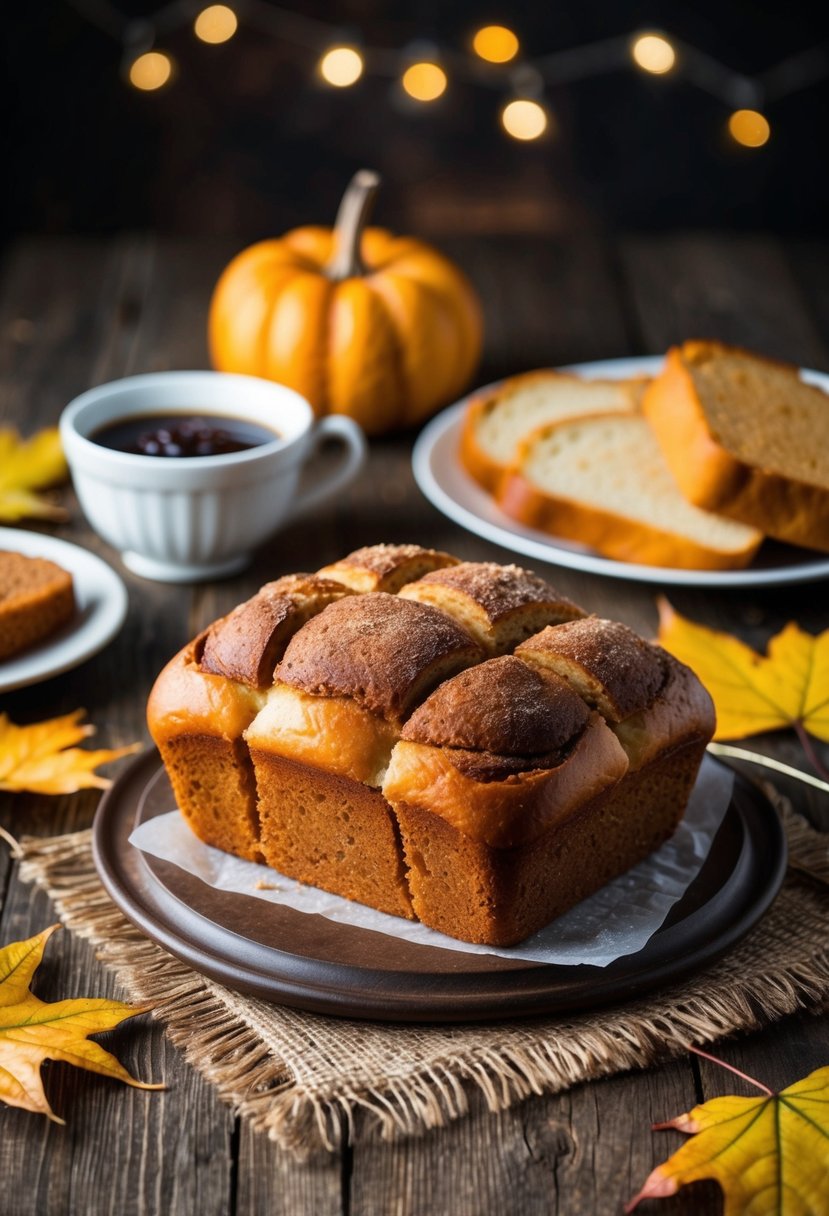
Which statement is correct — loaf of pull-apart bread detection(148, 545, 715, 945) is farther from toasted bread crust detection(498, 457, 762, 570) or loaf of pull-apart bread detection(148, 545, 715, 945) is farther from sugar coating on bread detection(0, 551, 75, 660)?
toasted bread crust detection(498, 457, 762, 570)

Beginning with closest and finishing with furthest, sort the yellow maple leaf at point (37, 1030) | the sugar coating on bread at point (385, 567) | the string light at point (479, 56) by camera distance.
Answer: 1. the yellow maple leaf at point (37, 1030)
2. the sugar coating on bread at point (385, 567)
3. the string light at point (479, 56)

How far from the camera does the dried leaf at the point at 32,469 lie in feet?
9.52

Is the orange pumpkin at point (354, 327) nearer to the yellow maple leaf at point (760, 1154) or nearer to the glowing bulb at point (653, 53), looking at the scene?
the glowing bulb at point (653, 53)

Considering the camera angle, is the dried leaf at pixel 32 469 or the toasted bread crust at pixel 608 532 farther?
the dried leaf at pixel 32 469

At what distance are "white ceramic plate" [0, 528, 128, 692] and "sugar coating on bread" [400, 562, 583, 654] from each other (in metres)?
0.70

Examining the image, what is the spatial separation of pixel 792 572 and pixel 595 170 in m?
2.73

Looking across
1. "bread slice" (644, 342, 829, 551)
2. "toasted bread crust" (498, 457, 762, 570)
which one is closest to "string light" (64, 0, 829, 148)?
"bread slice" (644, 342, 829, 551)

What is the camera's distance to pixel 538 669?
1.63 m

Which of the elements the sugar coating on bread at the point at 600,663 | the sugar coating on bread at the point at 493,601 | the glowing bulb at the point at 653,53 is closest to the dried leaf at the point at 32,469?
the sugar coating on bread at the point at 493,601

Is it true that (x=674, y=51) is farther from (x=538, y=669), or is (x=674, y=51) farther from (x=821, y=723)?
(x=538, y=669)

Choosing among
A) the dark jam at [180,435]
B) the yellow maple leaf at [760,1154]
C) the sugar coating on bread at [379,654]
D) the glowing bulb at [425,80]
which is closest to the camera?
the yellow maple leaf at [760,1154]

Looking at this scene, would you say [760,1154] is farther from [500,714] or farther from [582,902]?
[500,714]

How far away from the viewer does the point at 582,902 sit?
5.49 ft

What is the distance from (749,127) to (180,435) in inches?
114
